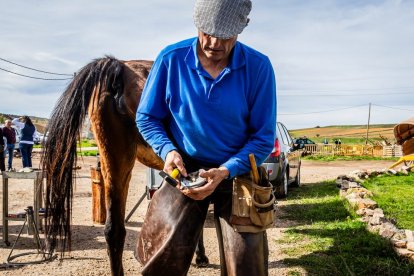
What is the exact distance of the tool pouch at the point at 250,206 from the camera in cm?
221

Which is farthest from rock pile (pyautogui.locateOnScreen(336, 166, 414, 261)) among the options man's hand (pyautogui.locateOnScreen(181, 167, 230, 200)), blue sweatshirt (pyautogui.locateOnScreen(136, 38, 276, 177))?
man's hand (pyautogui.locateOnScreen(181, 167, 230, 200))

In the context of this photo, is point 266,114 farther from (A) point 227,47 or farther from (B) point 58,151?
(B) point 58,151

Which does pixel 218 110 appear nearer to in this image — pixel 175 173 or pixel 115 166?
pixel 175 173

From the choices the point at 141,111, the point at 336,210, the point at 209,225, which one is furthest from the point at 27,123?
the point at 141,111

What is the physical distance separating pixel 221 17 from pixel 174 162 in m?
0.76

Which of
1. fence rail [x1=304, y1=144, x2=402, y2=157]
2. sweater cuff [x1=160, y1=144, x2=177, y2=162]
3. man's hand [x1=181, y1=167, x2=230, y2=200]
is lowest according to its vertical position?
fence rail [x1=304, y1=144, x2=402, y2=157]

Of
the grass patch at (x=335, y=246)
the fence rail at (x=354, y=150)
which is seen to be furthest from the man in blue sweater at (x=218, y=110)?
the fence rail at (x=354, y=150)

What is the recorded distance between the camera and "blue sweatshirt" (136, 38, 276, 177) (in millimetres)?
2234

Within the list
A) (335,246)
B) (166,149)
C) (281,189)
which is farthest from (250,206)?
(281,189)

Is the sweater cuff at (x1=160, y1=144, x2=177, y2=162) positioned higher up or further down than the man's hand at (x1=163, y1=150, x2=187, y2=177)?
higher up

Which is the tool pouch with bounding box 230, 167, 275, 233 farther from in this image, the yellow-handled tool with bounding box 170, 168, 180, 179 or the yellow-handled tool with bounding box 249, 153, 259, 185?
the yellow-handled tool with bounding box 170, 168, 180, 179

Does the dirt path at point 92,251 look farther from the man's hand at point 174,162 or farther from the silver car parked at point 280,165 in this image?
the man's hand at point 174,162

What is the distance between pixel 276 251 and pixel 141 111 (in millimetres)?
3508

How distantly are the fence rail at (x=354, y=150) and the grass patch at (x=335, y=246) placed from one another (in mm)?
25582
